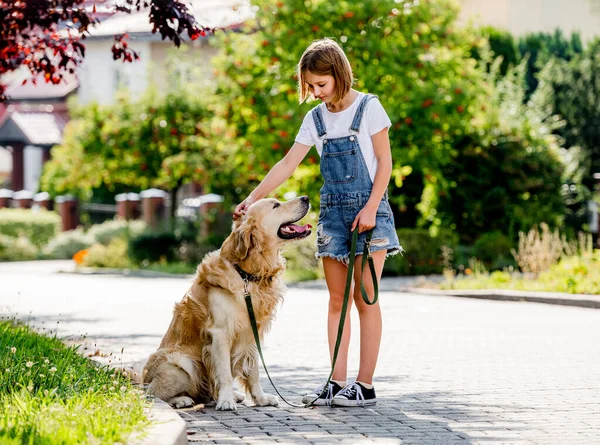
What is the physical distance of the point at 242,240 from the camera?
6.79 metres

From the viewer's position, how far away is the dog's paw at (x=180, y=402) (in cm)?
693

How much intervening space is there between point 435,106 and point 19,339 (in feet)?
49.6

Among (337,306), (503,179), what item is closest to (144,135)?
(503,179)

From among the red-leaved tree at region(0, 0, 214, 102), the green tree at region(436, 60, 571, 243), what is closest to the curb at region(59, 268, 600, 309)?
the green tree at region(436, 60, 571, 243)

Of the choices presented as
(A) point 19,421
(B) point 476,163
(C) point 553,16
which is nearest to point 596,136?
(B) point 476,163

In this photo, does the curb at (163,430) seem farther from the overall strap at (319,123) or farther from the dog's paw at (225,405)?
the overall strap at (319,123)

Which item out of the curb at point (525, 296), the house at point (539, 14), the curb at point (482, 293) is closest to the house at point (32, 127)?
the house at point (539, 14)

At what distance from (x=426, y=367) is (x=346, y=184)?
8.61 ft

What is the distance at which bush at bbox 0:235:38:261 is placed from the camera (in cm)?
3419

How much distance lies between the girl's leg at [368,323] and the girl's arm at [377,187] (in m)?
0.28

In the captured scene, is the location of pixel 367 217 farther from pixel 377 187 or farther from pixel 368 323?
pixel 368 323

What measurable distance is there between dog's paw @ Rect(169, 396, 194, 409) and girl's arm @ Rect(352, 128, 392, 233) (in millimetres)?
1474

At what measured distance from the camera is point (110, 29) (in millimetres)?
48969

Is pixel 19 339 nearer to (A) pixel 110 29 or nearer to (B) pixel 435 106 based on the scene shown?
(B) pixel 435 106
